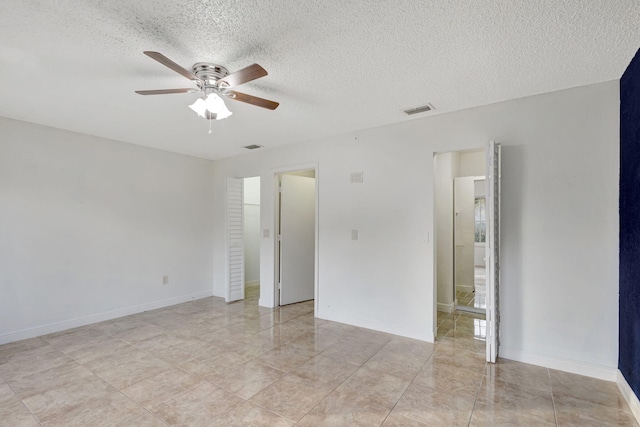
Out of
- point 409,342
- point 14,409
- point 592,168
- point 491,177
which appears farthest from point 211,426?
point 592,168

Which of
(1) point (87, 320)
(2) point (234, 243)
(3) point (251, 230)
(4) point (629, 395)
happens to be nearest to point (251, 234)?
(3) point (251, 230)

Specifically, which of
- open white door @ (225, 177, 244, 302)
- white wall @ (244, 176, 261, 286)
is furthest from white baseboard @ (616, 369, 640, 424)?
white wall @ (244, 176, 261, 286)

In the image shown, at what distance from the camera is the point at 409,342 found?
10.8 feet

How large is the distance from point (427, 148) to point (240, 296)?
3.74 metres

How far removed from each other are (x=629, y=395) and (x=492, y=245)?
4.29 ft

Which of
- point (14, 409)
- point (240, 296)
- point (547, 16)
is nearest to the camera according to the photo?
point (547, 16)

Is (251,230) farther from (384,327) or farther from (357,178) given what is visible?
(384,327)

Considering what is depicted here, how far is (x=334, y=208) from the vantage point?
4.03 m

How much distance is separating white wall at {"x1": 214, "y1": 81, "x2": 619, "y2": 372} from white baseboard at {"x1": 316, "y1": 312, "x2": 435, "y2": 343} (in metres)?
0.01

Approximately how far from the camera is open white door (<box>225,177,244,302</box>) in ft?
16.5

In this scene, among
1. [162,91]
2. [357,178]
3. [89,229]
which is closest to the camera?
[162,91]

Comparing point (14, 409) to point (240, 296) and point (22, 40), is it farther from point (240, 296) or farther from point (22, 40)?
point (240, 296)

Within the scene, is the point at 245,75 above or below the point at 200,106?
above

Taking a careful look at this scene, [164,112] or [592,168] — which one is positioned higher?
[164,112]
